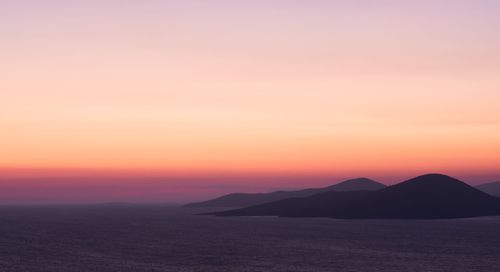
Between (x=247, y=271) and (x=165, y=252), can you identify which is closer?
(x=247, y=271)

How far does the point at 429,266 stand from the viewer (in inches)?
3669

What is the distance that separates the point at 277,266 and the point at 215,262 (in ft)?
34.2

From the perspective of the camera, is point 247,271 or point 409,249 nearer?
point 247,271

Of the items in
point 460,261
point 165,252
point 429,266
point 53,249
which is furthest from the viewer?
point 53,249

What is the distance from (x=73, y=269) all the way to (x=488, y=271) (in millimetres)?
55580

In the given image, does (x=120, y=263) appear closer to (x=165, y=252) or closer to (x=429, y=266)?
(x=165, y=252)

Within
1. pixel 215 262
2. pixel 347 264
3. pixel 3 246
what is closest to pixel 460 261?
pixel 347 264

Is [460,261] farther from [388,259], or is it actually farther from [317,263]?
[317,263]

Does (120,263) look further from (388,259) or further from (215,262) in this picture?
(388,259)

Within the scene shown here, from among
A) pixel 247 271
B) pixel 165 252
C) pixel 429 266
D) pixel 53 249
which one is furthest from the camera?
pixel 53 249

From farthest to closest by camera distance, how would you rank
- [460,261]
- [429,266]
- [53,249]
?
1. [53,249]
2. [460,261]
3. [429,266]

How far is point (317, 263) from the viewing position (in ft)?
316

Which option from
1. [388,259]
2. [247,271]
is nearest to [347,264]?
[388,259]

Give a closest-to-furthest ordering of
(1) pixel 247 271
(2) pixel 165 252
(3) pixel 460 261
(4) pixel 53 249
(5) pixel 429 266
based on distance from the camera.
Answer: (1) pixel 247 271
(5) pixel 429 266
(3) pixel 460 261
(2) pixel 165 252
(4) pixel 53 249
